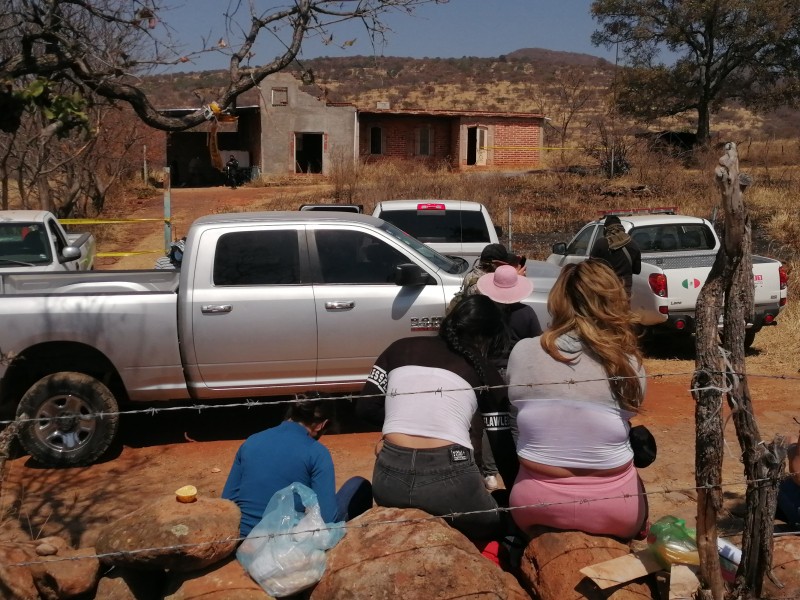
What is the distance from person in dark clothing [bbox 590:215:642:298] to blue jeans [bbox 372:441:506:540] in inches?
221

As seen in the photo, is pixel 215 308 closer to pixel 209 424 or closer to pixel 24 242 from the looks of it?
pixel 209 424

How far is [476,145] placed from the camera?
37125mm

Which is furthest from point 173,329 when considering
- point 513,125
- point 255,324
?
point 513,125

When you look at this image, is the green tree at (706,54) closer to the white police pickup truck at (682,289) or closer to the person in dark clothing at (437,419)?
the white police pickup truck at (682,289)

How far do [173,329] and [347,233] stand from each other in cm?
159

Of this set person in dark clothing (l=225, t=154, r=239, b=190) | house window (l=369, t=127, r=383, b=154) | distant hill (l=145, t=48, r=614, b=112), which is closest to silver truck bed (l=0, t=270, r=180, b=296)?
person in dark clothing (l=225, t=154, r=239, b=190)

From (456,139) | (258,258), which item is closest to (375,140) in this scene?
(456,139)

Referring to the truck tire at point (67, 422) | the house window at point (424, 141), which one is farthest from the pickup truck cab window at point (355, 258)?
the house window at point (424, 141)

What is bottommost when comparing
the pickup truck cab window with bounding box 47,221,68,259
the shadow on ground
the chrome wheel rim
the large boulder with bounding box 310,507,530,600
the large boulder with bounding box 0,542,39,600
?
the shadow on ground

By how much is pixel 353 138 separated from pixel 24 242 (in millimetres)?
26311

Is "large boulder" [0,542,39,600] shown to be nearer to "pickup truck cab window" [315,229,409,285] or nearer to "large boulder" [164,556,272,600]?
"large boulder" [164,556,272,600]

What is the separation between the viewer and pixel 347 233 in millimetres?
7023

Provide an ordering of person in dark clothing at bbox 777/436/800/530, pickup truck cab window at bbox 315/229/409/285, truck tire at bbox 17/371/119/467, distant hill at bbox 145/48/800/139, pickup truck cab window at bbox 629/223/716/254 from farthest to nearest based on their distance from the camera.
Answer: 1. distant hill at bbox 145/48/800/139
2. pickup truck cab window at bbox 629/223/716/254
3. pickup truck cab window at bbox 315/229/409/285
4. truck tire at bbox 17/371/119/467
5. person in dark clothing at bbox 777/436/800/530

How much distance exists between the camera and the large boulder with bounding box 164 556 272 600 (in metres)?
3.69
